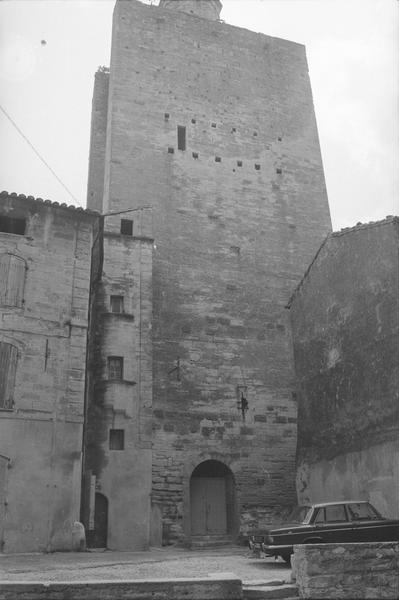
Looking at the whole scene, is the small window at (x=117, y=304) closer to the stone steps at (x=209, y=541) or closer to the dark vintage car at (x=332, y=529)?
the stone steps at (x=209, y=541)

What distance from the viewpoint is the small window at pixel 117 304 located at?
49.7 feet

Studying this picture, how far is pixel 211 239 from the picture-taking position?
18203mm

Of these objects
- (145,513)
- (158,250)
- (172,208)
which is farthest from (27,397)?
(172,208)

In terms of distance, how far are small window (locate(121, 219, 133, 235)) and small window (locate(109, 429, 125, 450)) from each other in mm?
5730

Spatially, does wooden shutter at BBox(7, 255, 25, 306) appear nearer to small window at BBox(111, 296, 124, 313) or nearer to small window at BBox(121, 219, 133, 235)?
small window at BBox(111, 296, 124, 313)

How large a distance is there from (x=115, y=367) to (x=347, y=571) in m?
9.50

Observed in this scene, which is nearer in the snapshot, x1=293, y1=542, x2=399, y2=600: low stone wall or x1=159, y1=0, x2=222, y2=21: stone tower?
x1=293, y1=542, x2=399, y2=600: low stone wall

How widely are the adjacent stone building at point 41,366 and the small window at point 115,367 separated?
183 centimetres

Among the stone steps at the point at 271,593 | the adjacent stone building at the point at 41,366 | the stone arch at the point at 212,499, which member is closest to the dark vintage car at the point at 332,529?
the stone steps at the point at 271,593

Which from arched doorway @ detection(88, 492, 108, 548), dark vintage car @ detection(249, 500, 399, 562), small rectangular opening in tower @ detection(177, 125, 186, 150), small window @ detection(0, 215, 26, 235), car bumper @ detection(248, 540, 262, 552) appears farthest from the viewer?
small rectangular opening in tower @ detection(177, 125, 186, 150)

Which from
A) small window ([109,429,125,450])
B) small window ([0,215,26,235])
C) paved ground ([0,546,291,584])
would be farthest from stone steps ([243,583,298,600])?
small window ([0,215,26,235])

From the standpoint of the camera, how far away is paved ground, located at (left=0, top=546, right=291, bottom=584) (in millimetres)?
7273

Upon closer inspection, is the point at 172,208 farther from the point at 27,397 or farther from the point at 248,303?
the point at 27,397

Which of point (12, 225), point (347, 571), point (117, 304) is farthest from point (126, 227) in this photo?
point (347, 571)
